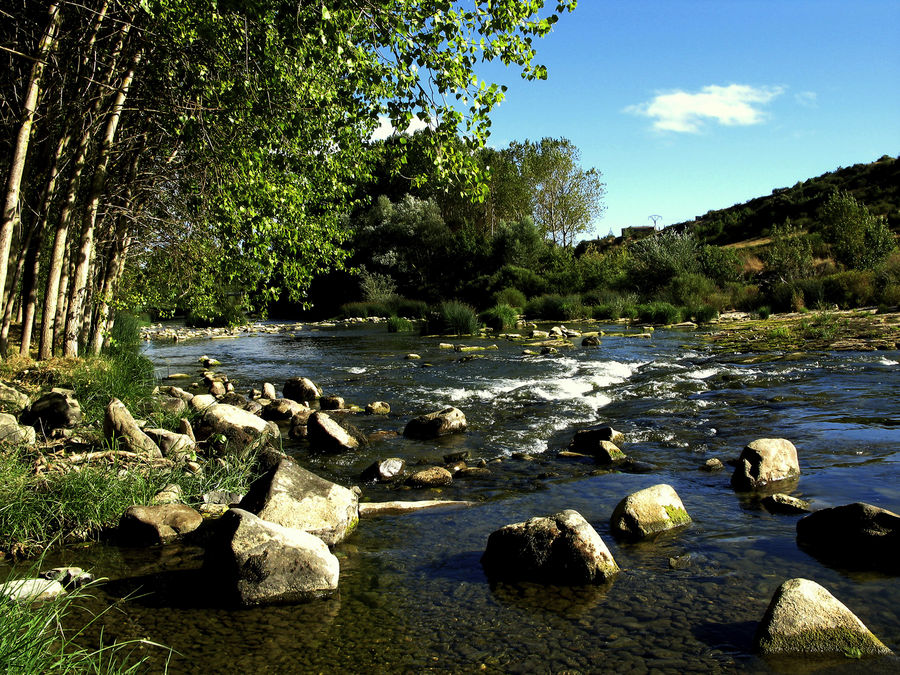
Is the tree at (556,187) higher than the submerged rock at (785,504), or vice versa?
the tree at (556,187)

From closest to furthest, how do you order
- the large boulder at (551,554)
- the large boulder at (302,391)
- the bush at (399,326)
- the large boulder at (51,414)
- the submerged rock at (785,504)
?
the large boulder at (551,554) → the submerged rock at (785,504) → the large boulder at (51,414) → the large boulder at (302,391) → the bush at (399,326)

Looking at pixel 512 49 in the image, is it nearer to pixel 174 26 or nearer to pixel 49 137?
pixel 174 26

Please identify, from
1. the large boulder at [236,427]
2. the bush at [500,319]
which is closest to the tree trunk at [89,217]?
the large boulder at [236,427]

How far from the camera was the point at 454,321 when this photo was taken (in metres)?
25.4

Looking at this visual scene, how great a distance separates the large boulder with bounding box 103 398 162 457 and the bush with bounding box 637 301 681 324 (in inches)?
945

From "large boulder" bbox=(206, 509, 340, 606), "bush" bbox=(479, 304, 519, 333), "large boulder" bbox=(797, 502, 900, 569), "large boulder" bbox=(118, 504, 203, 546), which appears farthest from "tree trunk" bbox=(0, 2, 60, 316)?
"bush" bbox=(479, 304, 519, 333)

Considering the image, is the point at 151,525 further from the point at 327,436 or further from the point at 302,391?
the point at 302,391

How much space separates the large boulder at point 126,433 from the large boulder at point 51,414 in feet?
1.86

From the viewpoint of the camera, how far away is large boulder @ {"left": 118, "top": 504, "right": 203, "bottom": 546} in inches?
191

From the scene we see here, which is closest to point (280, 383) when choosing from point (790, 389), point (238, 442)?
point (238, 442)

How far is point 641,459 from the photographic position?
7148 mm

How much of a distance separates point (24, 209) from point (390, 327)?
763 inches

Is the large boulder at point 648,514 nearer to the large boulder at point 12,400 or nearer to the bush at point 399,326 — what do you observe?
the large boulder at point 12,400

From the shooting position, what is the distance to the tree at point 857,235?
30422mm
